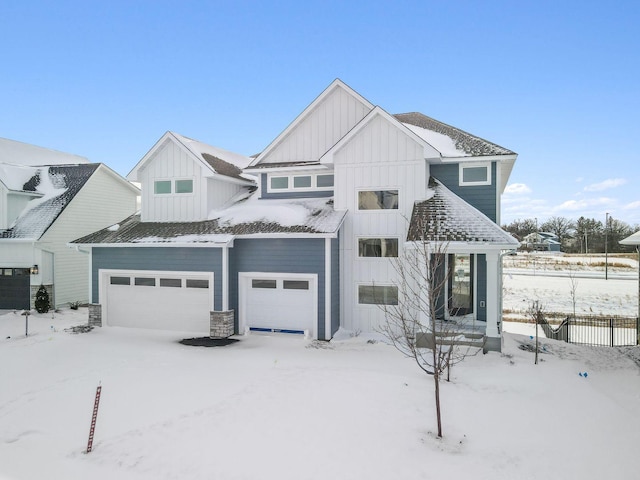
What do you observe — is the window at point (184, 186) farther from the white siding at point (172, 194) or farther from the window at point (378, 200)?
→ the window at point (378, 200)

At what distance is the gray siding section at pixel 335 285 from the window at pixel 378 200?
68.5 inches

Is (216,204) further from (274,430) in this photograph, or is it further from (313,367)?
(274,430)

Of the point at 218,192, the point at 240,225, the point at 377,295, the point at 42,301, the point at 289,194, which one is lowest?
the point at 42,301

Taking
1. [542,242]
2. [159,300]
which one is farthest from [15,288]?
[542,242]

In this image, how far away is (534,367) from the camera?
11.5m

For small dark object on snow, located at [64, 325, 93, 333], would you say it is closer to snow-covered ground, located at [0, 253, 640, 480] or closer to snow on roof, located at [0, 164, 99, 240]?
snow-covered ground, located at [0, 253, 640, 480]

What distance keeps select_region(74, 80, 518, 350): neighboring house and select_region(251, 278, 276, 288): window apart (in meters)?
0.04

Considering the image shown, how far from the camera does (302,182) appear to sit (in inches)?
688

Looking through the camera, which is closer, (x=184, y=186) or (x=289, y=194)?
(x=184, y=186)

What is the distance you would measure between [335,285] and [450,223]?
186 inches

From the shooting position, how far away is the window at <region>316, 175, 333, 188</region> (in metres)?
17.0

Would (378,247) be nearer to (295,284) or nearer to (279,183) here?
(295,284)

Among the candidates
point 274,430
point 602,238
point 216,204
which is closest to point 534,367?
point 274,430

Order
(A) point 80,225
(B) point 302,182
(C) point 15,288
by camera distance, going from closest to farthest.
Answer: (B) point 302,182, (C) point 15,288, (A) point 80,225
